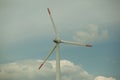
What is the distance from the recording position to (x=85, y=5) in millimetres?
8883

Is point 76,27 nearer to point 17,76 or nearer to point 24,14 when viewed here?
point 24,14

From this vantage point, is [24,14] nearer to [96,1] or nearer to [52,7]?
[52,7]

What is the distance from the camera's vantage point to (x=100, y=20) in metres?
8.94

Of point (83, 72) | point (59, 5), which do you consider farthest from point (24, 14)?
point (83, 72)

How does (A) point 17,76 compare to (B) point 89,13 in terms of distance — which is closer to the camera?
(A) point 17,76

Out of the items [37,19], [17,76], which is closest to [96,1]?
[37,19]

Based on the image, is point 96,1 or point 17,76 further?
point 96,1

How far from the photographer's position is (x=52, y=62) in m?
8.64

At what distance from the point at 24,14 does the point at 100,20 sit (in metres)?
2.14

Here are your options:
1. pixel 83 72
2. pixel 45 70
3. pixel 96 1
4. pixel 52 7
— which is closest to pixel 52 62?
pixel 45 70

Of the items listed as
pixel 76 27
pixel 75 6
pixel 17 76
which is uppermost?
pixel 75 6

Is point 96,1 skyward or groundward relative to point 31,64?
skyward

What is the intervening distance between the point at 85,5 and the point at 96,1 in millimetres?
337

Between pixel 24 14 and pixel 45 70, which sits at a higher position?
pixel 24 14
